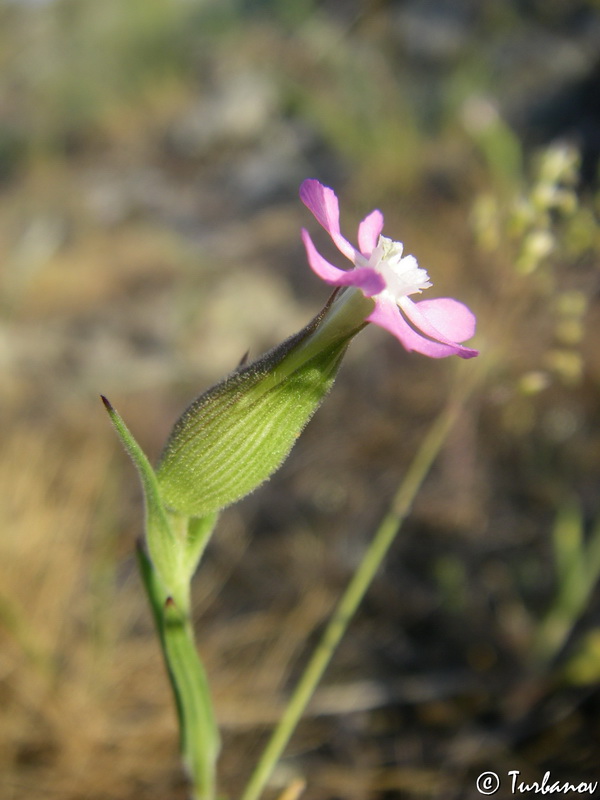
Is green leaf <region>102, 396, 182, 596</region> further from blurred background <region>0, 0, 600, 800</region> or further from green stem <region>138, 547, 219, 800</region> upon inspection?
blurred background <region>0, 0, 600, 800</region>

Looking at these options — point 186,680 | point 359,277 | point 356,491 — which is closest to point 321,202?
point 359,277

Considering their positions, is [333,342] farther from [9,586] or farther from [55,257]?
[55,257]

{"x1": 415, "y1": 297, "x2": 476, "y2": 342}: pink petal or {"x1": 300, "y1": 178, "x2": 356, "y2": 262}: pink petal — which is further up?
{"x1": 300, "y1": 178, "x2": 356, "y2": 262}: pink petal

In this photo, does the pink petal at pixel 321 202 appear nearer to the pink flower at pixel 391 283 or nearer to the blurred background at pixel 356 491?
the pink flower at pixel 391 283

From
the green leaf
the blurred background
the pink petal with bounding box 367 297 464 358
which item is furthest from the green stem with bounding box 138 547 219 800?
the blurred background

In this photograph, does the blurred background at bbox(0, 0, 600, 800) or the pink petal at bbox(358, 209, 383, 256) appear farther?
the blurred background at bbox(0, 0, 600, 800)

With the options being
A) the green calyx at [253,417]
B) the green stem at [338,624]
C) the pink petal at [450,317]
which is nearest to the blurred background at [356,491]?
the green stem at [338,624]
